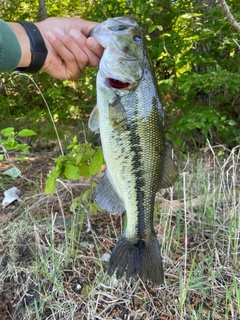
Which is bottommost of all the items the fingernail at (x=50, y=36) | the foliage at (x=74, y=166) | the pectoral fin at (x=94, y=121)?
the foliage at (x=74, y=166)

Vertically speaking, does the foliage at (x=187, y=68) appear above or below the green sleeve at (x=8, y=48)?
below

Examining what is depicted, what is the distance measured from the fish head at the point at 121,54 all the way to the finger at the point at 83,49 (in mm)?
187

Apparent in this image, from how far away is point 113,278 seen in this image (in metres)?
2.41

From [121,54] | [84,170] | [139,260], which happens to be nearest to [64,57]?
[121,54]

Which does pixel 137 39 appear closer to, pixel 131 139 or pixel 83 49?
pixel 83 49

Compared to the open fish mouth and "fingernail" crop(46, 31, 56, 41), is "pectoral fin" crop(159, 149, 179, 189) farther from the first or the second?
"fingernail" crop(46, 31, 56, 41)

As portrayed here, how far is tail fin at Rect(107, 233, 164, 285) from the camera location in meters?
1.69

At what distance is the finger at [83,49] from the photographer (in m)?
1.75

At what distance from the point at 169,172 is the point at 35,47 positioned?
0.94 m

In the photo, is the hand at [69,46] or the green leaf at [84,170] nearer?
the hand at [69,46]

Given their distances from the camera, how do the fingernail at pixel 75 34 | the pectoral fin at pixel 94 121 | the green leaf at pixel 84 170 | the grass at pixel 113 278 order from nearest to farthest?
the pectoral fin at pixel 94 121 → the fingernail at pixel 75 34 → the grass at pixel 113 278 → the green leaf at pixel 84 170

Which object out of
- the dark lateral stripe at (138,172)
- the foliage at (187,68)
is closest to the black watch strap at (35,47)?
the dark lateral stripe at (138,172)

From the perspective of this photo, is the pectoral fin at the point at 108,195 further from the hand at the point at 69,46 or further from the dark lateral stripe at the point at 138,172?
the hand at the point at 69,46

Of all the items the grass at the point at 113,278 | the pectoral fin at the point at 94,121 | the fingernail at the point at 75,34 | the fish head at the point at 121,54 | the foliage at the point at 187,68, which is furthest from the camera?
the foliage at the point at 187,68
